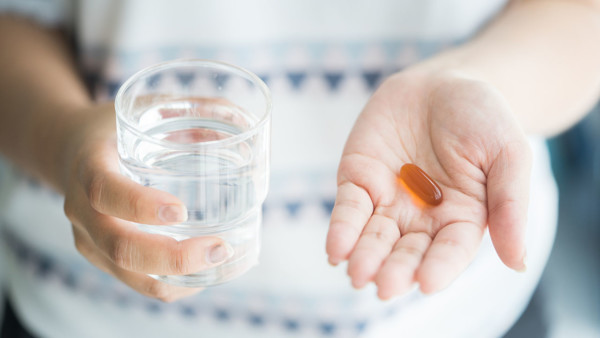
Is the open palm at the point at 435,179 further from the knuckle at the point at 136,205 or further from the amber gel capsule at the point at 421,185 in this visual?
the knuckle at the point at 136,205

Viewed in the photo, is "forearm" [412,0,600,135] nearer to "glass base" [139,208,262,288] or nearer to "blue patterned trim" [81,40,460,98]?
"blue patterned trim" [81,40,460,98]

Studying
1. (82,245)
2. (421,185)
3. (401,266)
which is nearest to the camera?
(401,266)

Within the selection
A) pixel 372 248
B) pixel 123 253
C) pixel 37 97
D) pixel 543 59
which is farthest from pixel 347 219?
pixel 37 97

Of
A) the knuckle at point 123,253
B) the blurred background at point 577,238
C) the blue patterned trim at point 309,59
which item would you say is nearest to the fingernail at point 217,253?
the knuckle at point 123,253

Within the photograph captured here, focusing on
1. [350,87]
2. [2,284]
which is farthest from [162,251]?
[2,284]

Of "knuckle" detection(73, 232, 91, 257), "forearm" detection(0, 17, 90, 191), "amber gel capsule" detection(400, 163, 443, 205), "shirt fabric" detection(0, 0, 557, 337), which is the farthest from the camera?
"shirt fabric" detection(0, 0, 557, 337)

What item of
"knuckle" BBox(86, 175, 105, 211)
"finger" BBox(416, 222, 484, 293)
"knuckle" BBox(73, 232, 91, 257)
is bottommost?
"knuckle" BBox(73, 232, 91, 257)

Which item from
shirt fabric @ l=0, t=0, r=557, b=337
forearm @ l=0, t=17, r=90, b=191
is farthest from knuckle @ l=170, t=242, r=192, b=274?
shirt fabric @ l=0, t=0, r=557, b=337

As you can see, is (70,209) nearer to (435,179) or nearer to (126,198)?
(126,198)
